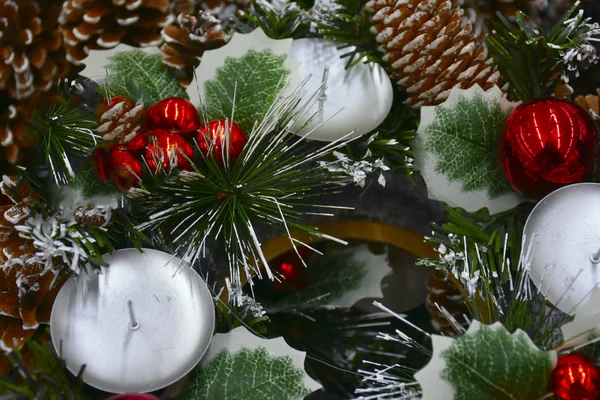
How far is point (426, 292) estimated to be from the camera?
2.14ft

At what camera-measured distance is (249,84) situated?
59 centimetres

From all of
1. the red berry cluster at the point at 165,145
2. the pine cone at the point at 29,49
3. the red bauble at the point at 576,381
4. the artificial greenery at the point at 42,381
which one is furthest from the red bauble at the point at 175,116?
the red bauble at the point at 576,381

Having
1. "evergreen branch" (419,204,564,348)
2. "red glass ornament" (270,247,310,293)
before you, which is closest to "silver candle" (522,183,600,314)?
"evergreen branch" (419,204,564,348)

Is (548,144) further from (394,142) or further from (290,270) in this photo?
(290,270)

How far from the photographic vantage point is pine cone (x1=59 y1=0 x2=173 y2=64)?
618 millimetres

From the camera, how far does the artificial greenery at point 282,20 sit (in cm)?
63

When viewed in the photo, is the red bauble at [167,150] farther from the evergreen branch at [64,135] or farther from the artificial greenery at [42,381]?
the artificial greenery at [42,381]

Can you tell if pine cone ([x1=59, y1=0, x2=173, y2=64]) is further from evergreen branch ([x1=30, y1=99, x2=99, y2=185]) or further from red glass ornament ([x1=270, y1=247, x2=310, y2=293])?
red glass ornament ([x1=270, y1=247, x2=310, y2=293])

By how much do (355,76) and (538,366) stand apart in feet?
0.95

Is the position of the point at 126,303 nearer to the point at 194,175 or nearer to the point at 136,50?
the point at 194,175

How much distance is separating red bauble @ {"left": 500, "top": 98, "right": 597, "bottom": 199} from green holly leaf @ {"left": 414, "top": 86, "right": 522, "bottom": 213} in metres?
0.03

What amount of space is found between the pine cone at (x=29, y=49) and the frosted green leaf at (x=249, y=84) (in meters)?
0.15

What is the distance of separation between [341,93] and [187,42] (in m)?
0.16

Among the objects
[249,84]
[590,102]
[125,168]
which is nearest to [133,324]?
[125,168]
